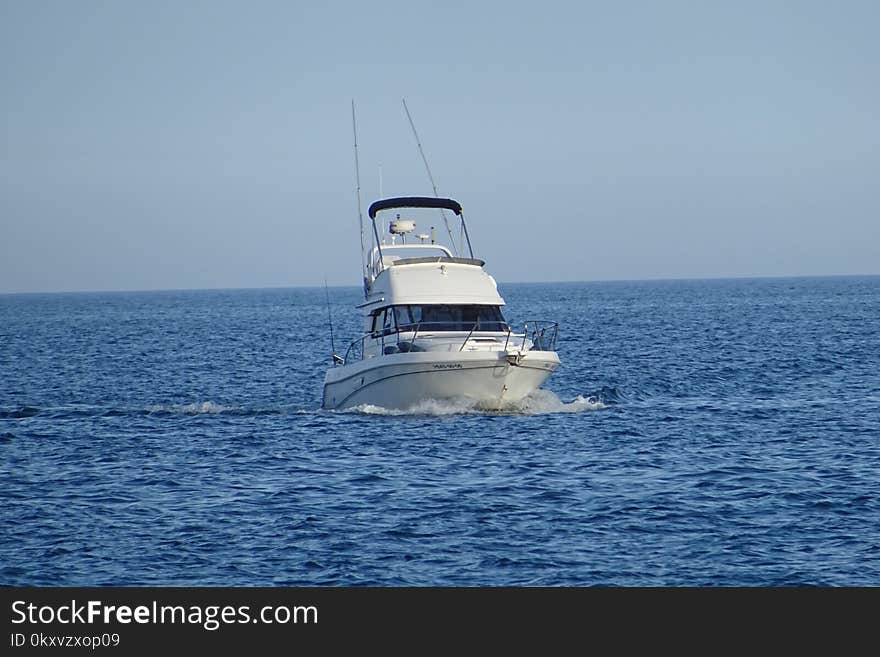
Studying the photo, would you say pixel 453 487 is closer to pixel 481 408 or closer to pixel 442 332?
pixel 481 408

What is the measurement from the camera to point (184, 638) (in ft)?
34.2

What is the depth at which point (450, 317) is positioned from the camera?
96.9 ft

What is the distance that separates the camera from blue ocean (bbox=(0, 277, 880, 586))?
15125mm

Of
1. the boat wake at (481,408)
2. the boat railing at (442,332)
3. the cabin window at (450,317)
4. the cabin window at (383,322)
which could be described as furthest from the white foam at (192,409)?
the cabin window at (450,317)

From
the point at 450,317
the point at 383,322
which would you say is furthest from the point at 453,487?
the point at 383,322

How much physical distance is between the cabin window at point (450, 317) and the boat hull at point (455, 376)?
183 centimetres

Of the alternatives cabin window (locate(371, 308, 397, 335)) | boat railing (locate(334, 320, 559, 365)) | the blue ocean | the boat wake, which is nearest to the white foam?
the blue ocean

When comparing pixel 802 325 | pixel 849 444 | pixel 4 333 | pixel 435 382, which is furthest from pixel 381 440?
pixel 4 333

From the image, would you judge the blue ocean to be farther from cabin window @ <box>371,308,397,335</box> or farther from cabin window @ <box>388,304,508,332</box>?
cabin window @ <box>371,308,397,335</box>

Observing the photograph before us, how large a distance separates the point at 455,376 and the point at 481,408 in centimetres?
142

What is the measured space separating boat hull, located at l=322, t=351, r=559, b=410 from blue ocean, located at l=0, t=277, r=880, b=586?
499 mm

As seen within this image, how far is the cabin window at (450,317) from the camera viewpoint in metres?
29.3

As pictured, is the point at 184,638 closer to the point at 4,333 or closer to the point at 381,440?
the point at 381,440

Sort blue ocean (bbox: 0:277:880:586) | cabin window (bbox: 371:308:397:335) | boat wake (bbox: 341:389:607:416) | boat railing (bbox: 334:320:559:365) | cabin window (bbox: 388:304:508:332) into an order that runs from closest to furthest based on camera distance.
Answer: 1. blue ocean (bbox: 0:277:880:586)
2. boat wake (bbox: 341:389:607:416)
3. boat railing (bbox: 334:320:559:365)
4. cabin window (bbox: 388:304:508:332)
5. cabin window (bbox: 371:308:397:335)
